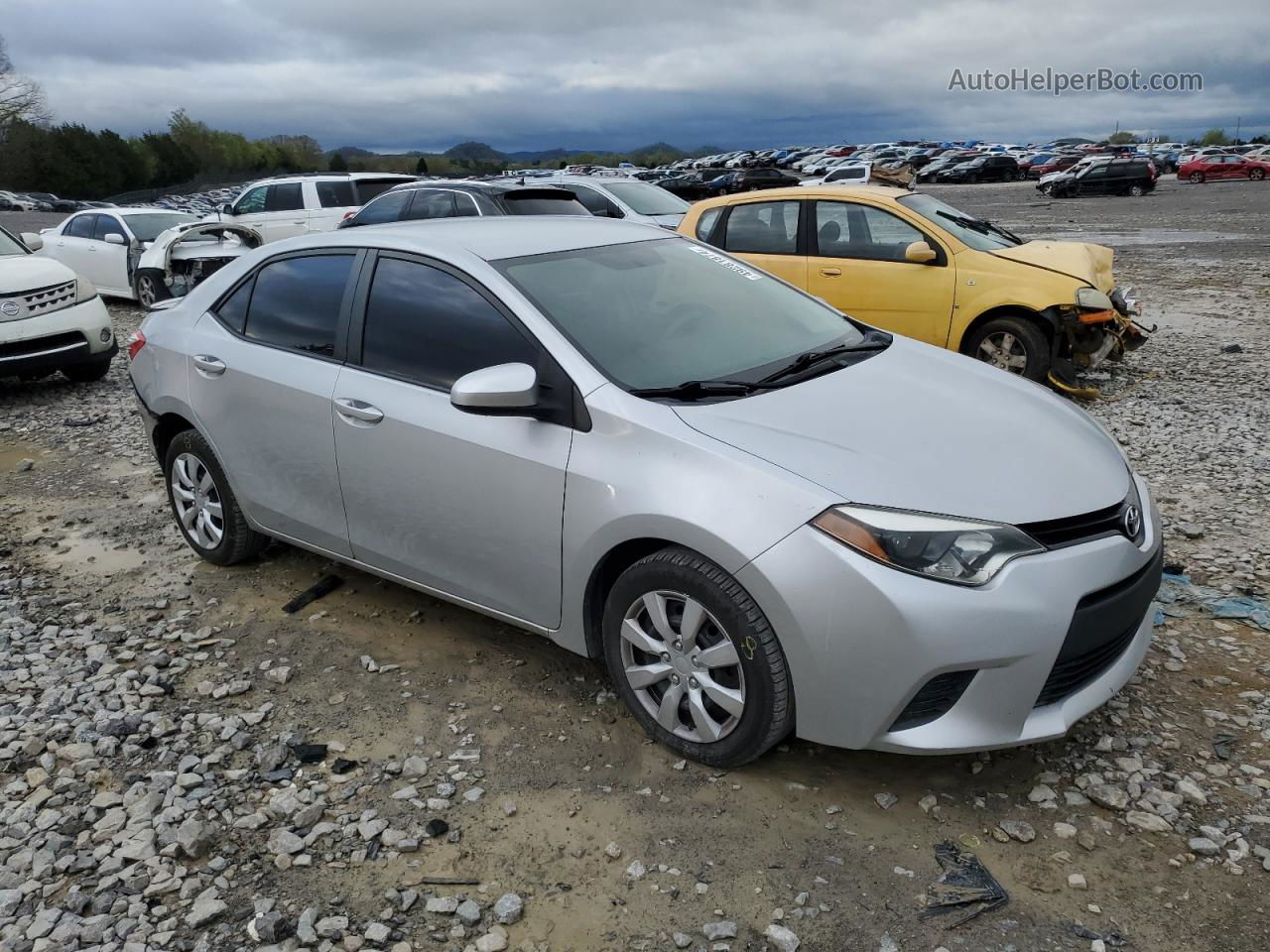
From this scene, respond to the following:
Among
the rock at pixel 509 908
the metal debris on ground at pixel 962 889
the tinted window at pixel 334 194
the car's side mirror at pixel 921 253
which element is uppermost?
the tinted window at pixel 334 194

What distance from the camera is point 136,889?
2760mm

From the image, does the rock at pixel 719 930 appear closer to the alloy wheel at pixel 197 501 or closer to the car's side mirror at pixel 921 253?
the alloy wheel at pixel 197 501

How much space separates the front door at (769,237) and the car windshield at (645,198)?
387cm

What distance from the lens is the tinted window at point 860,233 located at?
801 centimetres

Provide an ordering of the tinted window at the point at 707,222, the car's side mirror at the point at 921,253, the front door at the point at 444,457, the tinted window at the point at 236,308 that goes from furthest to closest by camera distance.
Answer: the tinted window at the point at 707,222 < the car's side mirror at the point at 921,253 < the tinted window at the point at 236,308 < the front door at the point at 444,457

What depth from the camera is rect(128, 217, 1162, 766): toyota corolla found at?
8.93ft

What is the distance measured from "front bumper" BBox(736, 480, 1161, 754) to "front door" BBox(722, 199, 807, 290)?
19.3 feet

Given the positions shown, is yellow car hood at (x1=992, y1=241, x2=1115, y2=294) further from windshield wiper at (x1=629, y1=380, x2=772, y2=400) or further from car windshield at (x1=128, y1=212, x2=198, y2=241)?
car windshield at (x1=128, y1=212, x2=198, y2=241)

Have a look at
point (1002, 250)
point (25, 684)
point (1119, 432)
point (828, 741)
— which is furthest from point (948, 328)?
point (25, 684)

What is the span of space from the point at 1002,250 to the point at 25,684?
7.27 meters

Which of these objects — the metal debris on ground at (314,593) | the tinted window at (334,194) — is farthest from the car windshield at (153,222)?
the metal debris on ground at (314,593)

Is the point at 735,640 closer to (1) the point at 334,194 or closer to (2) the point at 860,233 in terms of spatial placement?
(2) the point at 860,233

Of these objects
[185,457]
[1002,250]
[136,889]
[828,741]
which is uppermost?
[1002,250]

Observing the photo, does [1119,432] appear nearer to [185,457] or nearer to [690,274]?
[690,274]
